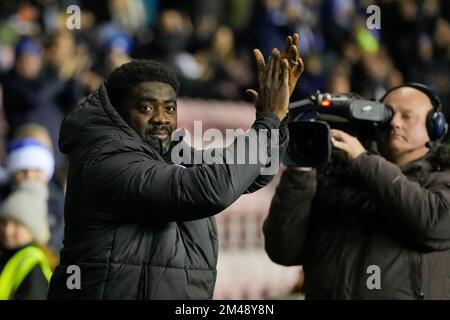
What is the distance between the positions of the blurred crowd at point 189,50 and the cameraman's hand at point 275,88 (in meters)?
3.71

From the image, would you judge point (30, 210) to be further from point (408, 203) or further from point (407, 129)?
point (408, 203)

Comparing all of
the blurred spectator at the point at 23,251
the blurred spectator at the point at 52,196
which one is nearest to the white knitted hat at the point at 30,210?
the blurred spectator at the point at 23,251

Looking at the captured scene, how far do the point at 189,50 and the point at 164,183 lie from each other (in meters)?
8.33

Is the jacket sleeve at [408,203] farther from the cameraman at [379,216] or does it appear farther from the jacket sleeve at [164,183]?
the jacket sleeve at [164,183]

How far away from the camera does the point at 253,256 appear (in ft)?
27.5

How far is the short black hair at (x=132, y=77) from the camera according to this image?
3727mm

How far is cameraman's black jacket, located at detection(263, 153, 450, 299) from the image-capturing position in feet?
14.8

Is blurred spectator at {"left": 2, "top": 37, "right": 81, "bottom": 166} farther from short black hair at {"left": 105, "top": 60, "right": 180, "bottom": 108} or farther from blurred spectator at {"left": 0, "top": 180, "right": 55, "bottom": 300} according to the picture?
short black hair at {"left": 105, "top": 60, "right": 180, "bottom": 108}

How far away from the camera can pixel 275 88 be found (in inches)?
142

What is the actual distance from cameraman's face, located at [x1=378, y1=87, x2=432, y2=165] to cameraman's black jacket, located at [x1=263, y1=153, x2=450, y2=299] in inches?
3.3

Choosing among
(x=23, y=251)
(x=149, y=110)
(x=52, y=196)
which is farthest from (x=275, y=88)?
(x=52, y=196)

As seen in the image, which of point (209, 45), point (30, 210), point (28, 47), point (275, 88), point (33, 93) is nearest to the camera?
point (275, 88)

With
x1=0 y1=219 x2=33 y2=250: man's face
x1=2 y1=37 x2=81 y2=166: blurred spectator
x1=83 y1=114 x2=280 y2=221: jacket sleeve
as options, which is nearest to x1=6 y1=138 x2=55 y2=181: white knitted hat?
x1=0 y1=219 x2=33 y2=250: man's face
